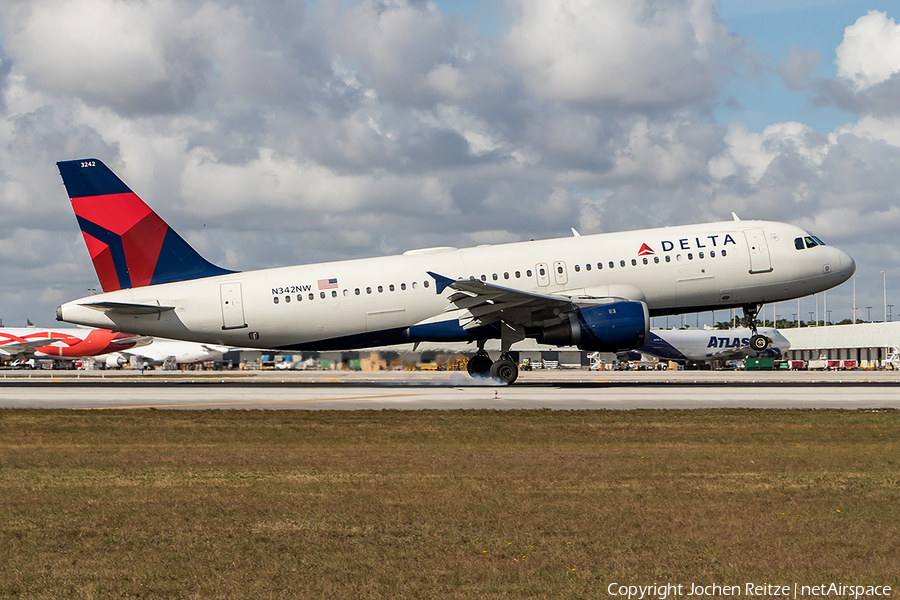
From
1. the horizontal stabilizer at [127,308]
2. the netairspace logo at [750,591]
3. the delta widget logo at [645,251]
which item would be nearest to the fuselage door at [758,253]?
the delta widget logo at [645,251]

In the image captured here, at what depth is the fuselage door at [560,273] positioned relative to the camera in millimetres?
34625

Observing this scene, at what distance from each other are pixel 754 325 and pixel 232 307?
22.3 metres

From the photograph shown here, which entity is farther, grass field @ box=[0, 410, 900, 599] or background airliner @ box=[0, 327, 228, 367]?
background airliner @ box=[0, 327, 228, 367]

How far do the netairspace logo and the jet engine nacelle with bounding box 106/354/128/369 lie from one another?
414ft

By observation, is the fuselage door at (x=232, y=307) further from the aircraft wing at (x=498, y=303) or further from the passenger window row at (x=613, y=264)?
the passenger window row at (x=613, y=264)

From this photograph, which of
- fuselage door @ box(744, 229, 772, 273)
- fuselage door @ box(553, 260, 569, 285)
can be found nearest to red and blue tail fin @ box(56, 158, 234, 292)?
fuselage door @ box(553, 260, 569, 285)

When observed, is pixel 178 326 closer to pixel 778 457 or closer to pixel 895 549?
pixel 778 457

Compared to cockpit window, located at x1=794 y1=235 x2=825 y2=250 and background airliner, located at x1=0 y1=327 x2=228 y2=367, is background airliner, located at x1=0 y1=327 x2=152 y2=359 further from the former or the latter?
cockpit window, located at x1=794 y1=235 x2=825 y2=250

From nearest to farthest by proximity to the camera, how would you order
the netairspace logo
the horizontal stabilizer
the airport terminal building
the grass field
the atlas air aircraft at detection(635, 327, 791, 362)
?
the netairspace logo → the grass field → the horizontal stabilizer → the atlas air aircraft at detection(635, 327, 791, 362) → the airport terminal building

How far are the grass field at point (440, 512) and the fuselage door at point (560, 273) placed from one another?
16.3 metres

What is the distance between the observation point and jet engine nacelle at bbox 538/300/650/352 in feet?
107

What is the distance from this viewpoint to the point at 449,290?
34906mm

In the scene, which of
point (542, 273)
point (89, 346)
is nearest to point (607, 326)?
point (542, 273)

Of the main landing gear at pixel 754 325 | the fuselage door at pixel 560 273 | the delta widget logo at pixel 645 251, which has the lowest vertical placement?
the main landing gear at pixel 754 325
